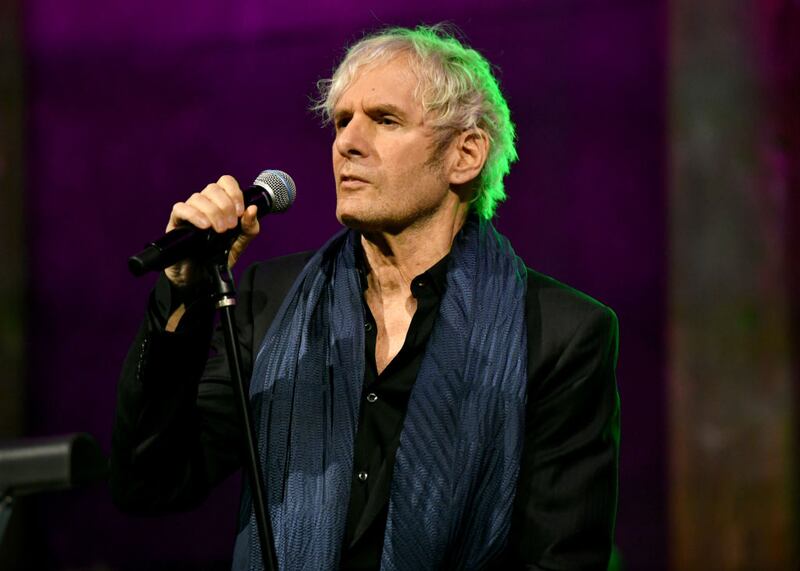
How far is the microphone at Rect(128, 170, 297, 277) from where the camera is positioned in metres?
1.38

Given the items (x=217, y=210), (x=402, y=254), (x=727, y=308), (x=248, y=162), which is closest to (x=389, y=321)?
→ (x=402, y=254)

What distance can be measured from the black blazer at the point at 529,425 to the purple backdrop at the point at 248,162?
1925 mm

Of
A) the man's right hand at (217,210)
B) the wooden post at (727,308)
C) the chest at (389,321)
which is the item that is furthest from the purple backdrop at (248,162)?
the man's right hand at (217,210)

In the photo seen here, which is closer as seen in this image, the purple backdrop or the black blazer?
the black blazer

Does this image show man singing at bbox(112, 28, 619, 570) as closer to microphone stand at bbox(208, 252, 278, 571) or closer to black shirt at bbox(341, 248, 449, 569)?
black shirt at bbox(341, 248, 449, 569)

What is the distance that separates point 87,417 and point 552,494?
3174mm

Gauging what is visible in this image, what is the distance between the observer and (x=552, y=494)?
181 cm

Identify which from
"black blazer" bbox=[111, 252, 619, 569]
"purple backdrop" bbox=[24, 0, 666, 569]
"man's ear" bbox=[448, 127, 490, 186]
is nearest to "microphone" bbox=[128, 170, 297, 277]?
"black blazer" bbox=[111, 252, 619, 569]

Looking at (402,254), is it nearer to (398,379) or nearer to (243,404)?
(398,379)

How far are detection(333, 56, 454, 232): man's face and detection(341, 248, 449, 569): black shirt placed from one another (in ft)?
0.51

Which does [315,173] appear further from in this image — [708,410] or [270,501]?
[270,501]

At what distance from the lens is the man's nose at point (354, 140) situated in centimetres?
195

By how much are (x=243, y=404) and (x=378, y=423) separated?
1.67 ft

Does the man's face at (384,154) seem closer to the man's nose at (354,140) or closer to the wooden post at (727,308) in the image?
the man's nose at (354,140)
